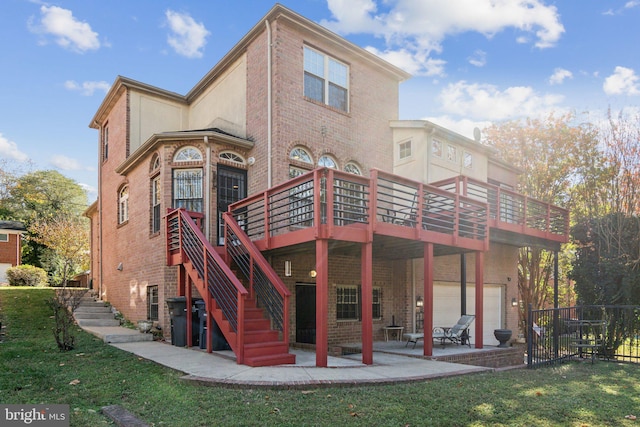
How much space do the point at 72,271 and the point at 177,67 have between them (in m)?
19.2

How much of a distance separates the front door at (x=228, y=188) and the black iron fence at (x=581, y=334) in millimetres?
7797

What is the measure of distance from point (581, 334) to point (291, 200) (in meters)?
7.82

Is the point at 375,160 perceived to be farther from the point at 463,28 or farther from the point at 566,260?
the point at 566,260

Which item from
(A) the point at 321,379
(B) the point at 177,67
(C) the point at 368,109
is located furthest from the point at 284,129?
(B) the point at 177,67

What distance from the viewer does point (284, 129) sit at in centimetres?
1205

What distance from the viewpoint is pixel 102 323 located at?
13625mm

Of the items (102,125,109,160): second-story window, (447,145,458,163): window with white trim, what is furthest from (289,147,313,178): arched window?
(102,125,109,160): second-story window

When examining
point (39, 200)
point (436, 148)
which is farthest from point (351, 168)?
point (39, 200)

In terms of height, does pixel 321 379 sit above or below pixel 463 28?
below

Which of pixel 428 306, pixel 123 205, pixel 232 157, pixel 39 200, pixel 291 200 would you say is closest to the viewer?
pixel 428 306

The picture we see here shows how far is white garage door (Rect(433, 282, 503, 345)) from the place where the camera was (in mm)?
15070

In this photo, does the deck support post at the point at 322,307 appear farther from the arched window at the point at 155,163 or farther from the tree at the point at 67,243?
the tree at the point at 67,243

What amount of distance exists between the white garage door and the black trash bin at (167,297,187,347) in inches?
317

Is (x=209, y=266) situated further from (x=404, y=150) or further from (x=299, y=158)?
(x=404, y=150)
